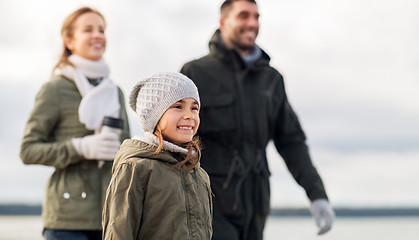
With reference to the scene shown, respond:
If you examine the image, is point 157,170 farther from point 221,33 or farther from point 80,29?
point 221,33

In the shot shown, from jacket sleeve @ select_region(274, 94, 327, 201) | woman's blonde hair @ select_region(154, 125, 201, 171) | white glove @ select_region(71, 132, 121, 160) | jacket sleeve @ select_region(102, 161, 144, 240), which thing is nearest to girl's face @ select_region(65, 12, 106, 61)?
white glove @ select_region(71, 132, 121, 160)

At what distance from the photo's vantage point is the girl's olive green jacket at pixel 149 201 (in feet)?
9.23

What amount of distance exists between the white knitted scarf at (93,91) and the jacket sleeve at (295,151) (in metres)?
1.21

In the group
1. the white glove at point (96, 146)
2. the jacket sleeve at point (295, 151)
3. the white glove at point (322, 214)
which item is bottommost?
the white glove at point (322, 214)

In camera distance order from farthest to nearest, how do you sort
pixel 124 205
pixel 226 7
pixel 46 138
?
pixel 226 7, pixel 46 138, pixel 124 205

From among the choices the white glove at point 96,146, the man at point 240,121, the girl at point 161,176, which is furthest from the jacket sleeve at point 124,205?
the man at point 240,121

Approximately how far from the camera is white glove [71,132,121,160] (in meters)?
4.16

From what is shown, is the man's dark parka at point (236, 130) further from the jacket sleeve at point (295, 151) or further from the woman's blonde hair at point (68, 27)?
the woman's blonde hair at point (68, 27)

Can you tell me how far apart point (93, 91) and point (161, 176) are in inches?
62.7

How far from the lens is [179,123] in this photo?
9.70 feet

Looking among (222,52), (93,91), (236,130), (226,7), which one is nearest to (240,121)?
(236,130)

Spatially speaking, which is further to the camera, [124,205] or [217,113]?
[217,113]

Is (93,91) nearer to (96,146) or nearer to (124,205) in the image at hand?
(96,146)

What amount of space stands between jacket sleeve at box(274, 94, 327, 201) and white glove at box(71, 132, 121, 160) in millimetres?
1332
